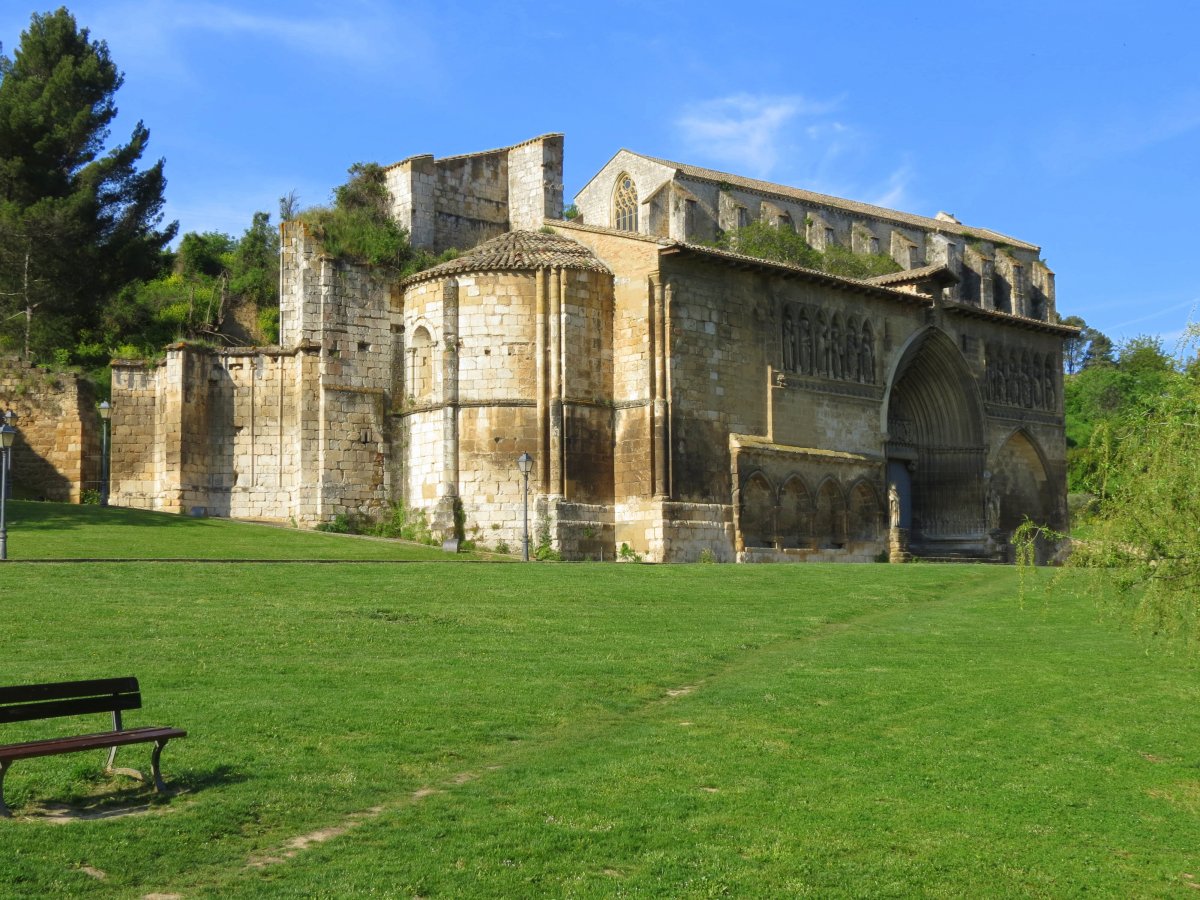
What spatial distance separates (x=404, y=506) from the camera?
35.9 meters

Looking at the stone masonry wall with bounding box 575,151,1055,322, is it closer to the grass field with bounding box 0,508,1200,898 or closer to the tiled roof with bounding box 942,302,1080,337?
the tiled roof with bounding box 942,302,1080,337

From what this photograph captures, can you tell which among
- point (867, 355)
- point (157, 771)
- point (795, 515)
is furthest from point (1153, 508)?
point (867, 355)

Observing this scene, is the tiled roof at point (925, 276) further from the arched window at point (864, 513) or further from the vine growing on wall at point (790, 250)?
the vine growing on wall at point (790, 250)

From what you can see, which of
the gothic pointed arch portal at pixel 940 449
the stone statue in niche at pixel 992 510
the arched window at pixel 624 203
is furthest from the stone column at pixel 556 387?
the arched window at pixel 624 203

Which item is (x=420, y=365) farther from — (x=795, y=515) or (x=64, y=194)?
(x=64, y=194)

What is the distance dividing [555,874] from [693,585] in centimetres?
1531

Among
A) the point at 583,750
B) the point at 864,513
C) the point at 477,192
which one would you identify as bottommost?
the point at 583,750

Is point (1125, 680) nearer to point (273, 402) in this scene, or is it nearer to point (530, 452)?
point (530, 452)

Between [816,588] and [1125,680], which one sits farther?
[816,588]

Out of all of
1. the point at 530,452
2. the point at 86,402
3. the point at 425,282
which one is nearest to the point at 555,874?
the point at 530,452

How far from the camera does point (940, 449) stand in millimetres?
44188

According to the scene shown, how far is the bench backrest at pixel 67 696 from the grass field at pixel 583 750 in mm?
575

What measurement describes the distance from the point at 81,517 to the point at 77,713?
20672 millimetres

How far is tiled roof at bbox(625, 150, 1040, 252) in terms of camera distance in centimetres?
6338
